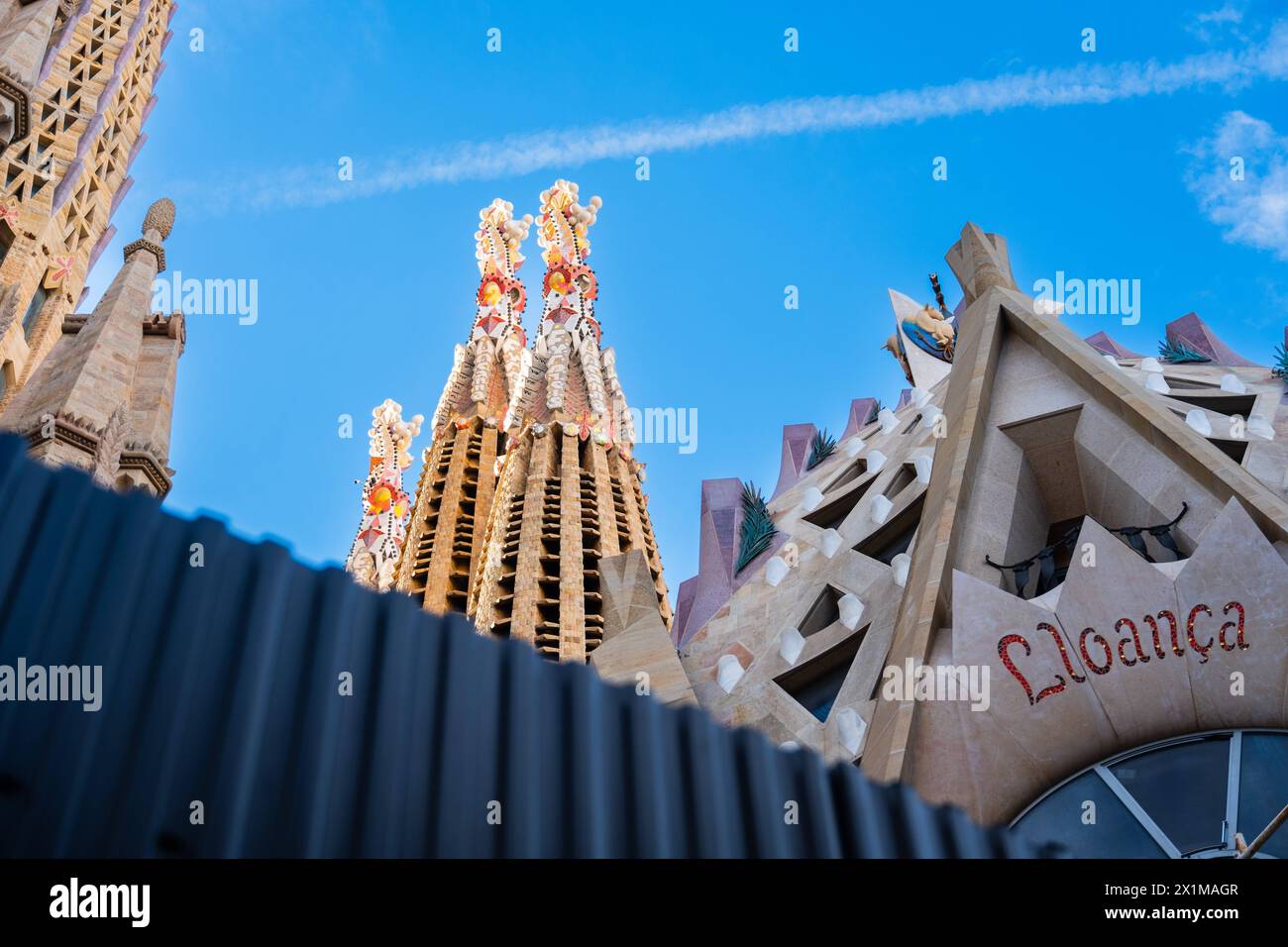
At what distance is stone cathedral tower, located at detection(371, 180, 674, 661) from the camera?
4016 centimetres

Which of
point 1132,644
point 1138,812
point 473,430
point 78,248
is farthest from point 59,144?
point 473,430

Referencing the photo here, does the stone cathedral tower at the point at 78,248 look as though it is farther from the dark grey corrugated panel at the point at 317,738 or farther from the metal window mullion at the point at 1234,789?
the metal window mullion at the point at 1234,789

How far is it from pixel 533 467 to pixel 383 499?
18583 millimetres

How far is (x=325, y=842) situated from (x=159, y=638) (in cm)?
89

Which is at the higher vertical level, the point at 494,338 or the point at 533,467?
the point at 494,338

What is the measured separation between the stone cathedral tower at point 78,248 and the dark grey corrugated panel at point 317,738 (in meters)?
4.93

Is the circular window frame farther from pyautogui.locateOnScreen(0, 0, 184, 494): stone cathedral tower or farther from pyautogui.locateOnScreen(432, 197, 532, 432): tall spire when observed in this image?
pyautogui.locateOnScreen(432, 197, 532, 432): tall spire

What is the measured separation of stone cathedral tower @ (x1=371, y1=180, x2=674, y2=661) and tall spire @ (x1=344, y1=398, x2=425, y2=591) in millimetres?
7471

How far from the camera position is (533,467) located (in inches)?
1823

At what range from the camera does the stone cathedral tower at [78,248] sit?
368 inches

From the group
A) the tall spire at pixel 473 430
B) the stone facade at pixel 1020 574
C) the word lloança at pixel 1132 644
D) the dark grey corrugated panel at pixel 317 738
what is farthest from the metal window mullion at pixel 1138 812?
the tall spire at pixel 473 430

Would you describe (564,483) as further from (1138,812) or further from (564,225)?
(1138,812)

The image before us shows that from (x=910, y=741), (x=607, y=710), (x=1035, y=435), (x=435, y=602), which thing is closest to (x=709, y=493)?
(x=1035, y=435)
